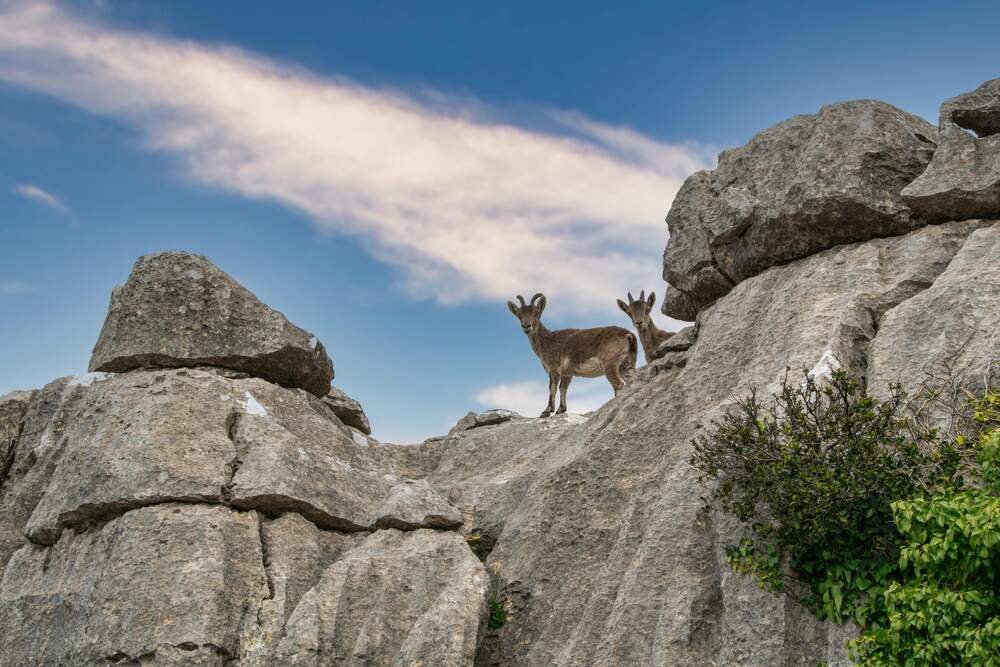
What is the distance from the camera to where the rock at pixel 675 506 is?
1034 centimetres

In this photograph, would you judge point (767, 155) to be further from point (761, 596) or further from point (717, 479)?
point (761, 596)

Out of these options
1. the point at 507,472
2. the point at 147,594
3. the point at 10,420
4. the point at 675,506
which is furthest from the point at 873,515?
the point at 10,420

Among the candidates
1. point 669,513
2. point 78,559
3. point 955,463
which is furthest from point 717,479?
point 78,559

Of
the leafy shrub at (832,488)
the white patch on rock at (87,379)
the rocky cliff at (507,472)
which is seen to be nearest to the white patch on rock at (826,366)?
the rocky cliff at (507,472)

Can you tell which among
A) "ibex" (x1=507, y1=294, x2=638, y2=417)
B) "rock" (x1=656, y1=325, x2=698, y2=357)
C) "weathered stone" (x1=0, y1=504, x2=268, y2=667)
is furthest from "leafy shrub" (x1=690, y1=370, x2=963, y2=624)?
"ibex" (x1=507, y1=294, x2=638, y2=417)

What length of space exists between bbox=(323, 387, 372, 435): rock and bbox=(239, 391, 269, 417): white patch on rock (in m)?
2.80

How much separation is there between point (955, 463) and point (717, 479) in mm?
2446

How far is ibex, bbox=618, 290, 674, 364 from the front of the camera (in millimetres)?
23812

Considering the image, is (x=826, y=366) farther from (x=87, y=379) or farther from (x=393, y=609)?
(x=87, y=379)

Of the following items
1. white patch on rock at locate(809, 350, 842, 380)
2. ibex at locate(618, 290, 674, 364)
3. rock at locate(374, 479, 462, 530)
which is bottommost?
rock at locate(374, 479, 462, 530)

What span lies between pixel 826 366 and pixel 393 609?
607cm

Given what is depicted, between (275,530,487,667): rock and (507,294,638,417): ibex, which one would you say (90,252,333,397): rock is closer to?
(275,530,487,667): rock

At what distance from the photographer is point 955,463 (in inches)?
379

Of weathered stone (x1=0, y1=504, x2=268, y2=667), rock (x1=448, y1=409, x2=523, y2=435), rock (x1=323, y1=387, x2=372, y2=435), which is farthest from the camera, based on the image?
rock (x1=448, y1=409, x2=523, y2=435)
